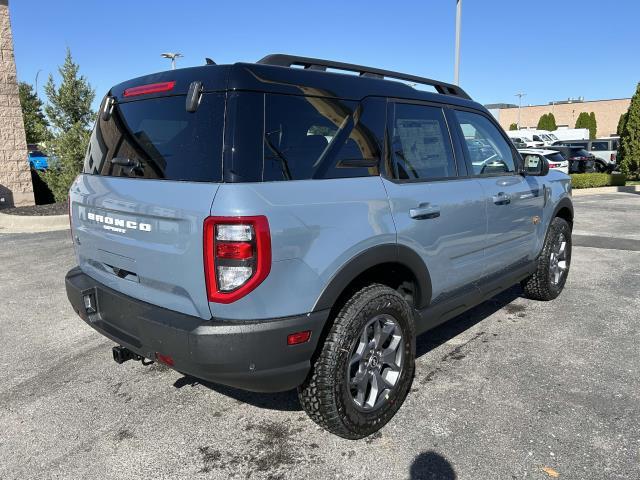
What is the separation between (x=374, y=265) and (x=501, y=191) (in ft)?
5.34

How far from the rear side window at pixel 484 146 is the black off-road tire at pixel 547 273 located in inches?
39.4

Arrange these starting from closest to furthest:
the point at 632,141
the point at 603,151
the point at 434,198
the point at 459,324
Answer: the point at 434,198, the point at 459,324, the point at 632,141, the point at 603,151

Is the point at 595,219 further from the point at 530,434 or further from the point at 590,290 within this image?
the point at 530,434

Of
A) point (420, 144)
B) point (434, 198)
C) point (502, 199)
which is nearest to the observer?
point (434, 198)

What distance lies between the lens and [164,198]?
2256mm

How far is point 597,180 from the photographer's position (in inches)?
699

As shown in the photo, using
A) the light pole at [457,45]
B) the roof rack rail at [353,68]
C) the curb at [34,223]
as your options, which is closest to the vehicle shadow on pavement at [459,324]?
the roof rack rail at [353,68]

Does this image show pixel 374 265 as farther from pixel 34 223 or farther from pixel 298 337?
pixel 34 223

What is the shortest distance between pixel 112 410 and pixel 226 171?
1811mm

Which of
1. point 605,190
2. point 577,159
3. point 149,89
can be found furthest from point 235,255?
point 577,159

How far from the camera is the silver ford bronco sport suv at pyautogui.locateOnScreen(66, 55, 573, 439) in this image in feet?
7.00

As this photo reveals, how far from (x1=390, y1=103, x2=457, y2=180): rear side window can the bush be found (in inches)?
633

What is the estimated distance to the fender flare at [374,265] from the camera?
234 cm

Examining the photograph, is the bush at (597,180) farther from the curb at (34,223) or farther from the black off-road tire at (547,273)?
the curb at (34,223)
